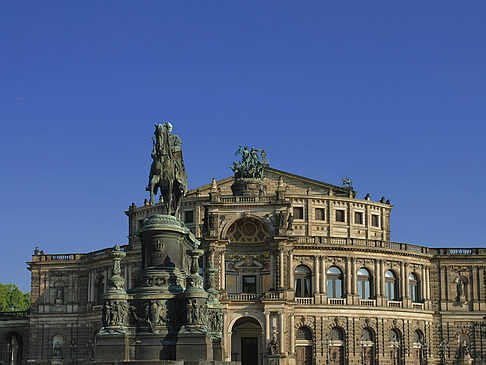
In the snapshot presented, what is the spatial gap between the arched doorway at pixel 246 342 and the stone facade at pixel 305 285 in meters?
0.15

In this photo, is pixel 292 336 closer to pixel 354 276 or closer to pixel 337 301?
pixel 337 301

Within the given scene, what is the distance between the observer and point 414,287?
8788 centimetres

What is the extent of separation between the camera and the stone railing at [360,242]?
82.6 m

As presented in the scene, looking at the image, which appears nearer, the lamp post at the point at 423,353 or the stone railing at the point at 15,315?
the lamp post at the point at 423,353

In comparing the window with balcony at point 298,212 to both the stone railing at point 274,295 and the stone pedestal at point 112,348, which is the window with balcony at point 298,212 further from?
the stone pedestal at point 112,348

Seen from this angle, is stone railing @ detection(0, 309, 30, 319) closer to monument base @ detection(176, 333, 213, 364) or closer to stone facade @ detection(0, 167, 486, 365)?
stone facade @ detection(0, 167, 486, 365)

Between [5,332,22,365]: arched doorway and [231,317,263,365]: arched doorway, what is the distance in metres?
34.8

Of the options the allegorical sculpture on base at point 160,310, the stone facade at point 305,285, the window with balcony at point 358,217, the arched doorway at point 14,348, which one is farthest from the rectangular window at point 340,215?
the allegorical sculpture on base at point 160,310

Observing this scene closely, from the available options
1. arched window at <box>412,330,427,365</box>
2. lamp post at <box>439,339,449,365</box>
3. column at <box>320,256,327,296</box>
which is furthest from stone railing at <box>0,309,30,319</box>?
lamp post at <box>439,339,449,365</box>

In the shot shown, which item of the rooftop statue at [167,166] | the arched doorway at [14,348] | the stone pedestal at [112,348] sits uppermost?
the rooftop statue at [167,166]

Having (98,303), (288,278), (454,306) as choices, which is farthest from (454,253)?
(98,303)

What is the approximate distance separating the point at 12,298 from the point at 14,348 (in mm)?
40671

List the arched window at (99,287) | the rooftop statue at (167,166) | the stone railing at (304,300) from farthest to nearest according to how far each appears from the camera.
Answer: the arched window at (99,287), the stone railing at (304,300), the rooftop statue at (167,166)

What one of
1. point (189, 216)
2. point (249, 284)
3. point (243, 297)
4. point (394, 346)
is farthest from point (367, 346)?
point (189, 216)
